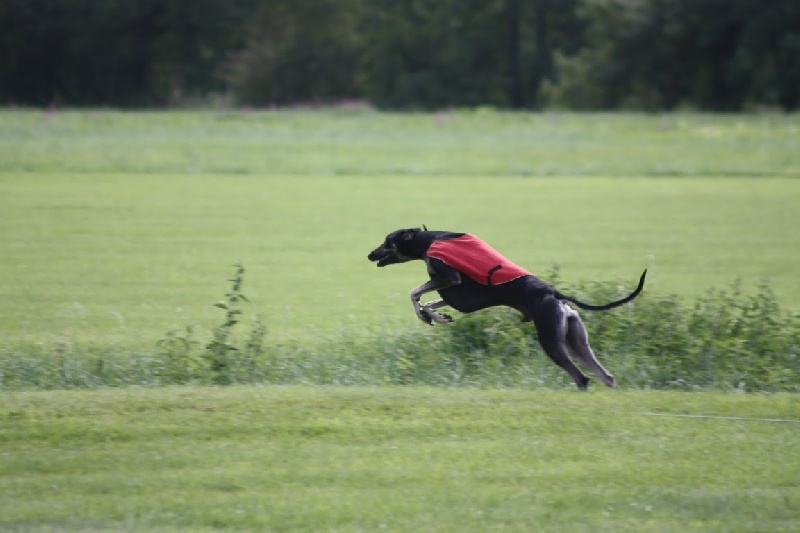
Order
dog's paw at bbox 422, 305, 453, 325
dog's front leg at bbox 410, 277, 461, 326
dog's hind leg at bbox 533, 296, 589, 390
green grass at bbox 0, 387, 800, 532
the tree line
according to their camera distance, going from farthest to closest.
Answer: the tree line, dog's paw at bbox 422, 305, 453, 325, dog's front leg at bbox 410, 277, 461, 326, dog's hind leg at bbox 533, 296, 589, 390, green grass at bbox 0, 387, 800, 532

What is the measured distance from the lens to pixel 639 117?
206 ft

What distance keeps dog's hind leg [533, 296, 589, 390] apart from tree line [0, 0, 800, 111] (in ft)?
230

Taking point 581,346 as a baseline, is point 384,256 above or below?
above

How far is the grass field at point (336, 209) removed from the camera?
17.9m

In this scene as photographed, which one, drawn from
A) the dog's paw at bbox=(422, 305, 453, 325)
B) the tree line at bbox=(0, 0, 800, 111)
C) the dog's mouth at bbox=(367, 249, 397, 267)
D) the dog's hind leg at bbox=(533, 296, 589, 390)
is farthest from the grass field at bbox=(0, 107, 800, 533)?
the tree line at bbox=(0, 0, 800, 111)

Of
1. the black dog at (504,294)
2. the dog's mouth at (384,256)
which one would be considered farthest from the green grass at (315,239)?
the black dog at (504,294)

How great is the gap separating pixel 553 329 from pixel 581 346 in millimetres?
332

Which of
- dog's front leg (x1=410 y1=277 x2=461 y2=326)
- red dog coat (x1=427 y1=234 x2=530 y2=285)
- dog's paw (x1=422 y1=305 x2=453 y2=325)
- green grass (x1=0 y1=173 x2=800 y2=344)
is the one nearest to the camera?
red dog coat (x1=427 y1=234 x2=530 y2=285)

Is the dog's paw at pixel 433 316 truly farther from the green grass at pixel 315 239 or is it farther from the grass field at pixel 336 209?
the green grass at pixel 315 239

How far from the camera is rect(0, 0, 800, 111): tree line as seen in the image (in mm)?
80188

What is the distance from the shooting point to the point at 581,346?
10.4 m

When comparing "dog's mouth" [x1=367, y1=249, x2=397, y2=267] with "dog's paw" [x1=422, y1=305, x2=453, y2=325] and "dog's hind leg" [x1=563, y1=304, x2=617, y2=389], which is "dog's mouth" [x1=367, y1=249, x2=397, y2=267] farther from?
"dog's hind leg" [x1=563, y1=304, x2=617, y2=389]

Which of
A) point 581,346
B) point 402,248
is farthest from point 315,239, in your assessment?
point 581,346

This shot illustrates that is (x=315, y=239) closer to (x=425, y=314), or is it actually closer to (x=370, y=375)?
(x=370, y=375)
